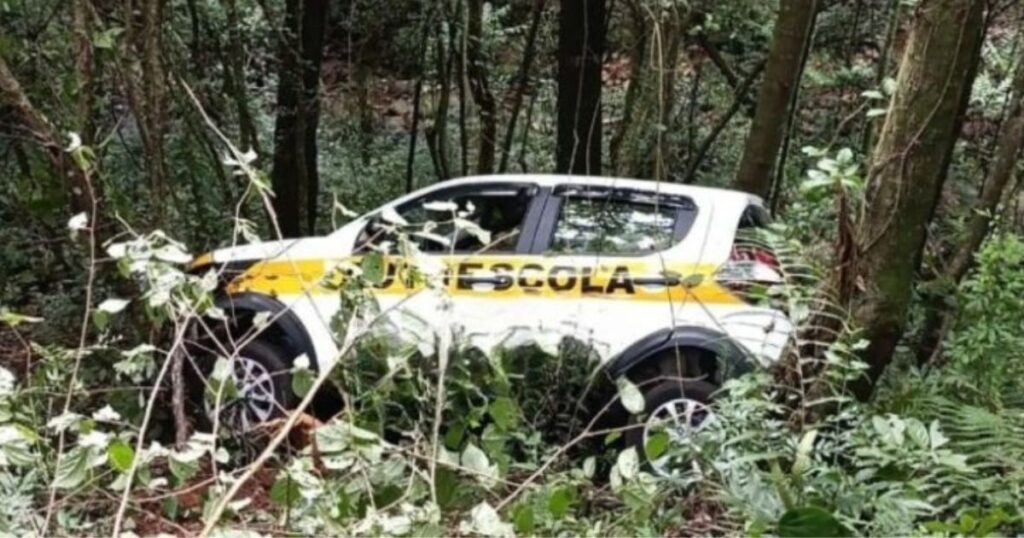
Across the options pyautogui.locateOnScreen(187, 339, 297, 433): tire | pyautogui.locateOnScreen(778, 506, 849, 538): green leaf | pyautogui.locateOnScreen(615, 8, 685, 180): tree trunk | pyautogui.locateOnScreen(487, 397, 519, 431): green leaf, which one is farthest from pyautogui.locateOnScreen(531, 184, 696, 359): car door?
pyautogui.locateOnScreen(615, 8, 685, 180): tree trunk

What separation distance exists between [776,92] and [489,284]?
2854 mm

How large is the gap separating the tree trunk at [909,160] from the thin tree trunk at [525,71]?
26.2 ft

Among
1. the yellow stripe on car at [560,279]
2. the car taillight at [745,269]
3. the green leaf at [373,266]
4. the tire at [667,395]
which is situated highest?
the green leaf at [373,266]

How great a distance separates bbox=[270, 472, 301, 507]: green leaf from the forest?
0.05 feet

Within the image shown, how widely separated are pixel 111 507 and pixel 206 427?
5.11 feet

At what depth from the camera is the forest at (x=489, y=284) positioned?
10.5ft

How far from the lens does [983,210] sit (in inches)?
282

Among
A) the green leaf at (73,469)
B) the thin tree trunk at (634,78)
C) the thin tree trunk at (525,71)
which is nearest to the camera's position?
the green leaf at (73,469)

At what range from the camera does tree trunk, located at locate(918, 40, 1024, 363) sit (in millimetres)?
7008

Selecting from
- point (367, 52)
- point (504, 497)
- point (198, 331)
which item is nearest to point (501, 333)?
point (198, 331)

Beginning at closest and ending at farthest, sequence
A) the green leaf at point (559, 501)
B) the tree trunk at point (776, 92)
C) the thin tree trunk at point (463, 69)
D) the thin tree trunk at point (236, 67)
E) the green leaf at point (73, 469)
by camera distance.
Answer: the green leaf at point (73, 469), the green leaf at point (559, 501), the tree trunk at point (776, 92), the thin tree trunk at point (236, 67), the thin tree trunk at point (463, 69)

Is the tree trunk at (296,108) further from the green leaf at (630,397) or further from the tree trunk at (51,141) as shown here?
the green leaf at (630,397)

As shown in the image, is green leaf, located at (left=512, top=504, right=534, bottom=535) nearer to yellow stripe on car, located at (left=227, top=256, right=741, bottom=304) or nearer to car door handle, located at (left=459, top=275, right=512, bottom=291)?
yellow stripe on car, located at (left=227, top=256, right=741, bottom=304)

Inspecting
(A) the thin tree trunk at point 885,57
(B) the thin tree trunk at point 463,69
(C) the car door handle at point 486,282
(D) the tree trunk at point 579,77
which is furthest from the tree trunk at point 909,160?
(B) the thin tree trunk at point 463,69
